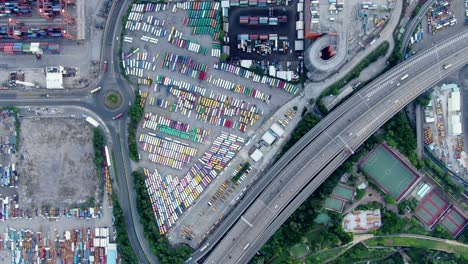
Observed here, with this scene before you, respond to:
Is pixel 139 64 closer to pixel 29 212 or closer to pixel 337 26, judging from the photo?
pixel 29 212

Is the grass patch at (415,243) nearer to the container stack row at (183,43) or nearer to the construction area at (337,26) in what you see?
the construction area at (337,26)

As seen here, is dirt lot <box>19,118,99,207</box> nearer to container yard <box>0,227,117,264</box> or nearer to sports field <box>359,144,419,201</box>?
container yard <box>0,227,117,264</box>

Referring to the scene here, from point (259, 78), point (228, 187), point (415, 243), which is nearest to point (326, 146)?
point (259, 78)

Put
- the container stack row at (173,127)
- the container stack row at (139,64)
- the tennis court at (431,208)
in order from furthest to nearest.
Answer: the container stack row at (139,64) → the container stack row at (173,127) → the tennis court at (431,208)

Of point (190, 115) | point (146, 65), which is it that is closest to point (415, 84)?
point (190, 115)

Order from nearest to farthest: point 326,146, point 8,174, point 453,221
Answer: point 326,146
point 453,221
point 8,174

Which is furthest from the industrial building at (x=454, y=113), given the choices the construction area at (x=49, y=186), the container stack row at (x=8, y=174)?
the container stack row at (x=8, y=174)

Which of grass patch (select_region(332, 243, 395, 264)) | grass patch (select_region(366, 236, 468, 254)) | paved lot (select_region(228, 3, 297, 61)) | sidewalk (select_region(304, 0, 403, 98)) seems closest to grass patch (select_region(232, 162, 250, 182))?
sidewalk (select_region(304, 0, 403, 98))
